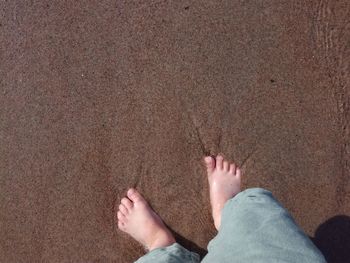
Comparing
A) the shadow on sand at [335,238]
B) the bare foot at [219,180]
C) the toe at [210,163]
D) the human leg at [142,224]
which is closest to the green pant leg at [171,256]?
the human leg at [142,224]

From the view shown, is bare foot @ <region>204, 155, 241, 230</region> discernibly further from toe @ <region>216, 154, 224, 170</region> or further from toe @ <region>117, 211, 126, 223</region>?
toe @ <region>117, 211, 126, 223</region>

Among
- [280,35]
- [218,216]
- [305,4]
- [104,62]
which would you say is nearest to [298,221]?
[218,216]

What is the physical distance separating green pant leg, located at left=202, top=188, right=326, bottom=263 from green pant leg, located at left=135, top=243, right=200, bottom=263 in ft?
0.59

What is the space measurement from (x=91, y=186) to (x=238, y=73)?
32.3 inches

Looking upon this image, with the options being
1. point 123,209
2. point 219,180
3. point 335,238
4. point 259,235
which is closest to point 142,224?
point 123,209

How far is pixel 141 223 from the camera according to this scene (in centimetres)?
216

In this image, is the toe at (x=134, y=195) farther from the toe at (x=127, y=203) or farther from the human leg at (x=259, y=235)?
the human leg at (x=259, y=235)

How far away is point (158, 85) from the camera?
2094mm

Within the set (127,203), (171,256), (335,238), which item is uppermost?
(127,203)

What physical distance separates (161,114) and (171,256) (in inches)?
23.9

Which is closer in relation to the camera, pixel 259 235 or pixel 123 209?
pixel 259 235

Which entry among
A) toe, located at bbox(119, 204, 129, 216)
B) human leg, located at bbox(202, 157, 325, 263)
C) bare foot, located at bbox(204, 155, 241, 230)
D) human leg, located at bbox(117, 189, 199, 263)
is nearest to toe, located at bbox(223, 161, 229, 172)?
bare foot, located at bbox(204, 155, 241, 230)

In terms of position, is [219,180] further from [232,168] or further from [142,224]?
[142,224]

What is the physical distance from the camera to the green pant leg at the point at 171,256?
6.48 feet
